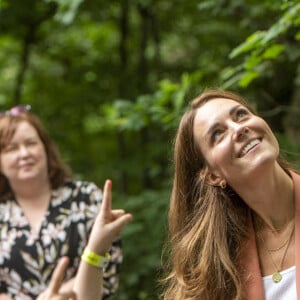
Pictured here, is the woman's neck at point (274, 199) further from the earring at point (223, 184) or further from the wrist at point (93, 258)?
the wrist at point (93, 258)

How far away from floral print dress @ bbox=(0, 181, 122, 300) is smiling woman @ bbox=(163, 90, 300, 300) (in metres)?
0.76

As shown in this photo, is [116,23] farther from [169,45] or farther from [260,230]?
[260,230]

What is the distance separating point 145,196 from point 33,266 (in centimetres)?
133

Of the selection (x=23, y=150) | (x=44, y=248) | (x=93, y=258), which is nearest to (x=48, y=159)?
(x=23, y=150)

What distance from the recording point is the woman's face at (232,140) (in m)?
1.89

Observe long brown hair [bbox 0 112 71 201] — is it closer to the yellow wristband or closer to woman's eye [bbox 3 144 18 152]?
woman's eye [bbox 3 144 18 152]

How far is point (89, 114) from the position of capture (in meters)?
5.05

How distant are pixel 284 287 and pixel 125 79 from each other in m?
3.16

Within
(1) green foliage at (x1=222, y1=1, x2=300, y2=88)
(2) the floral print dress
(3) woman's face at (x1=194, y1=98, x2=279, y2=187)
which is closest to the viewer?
(3) woman's face at (x1=194, y1=98, x2=279, y2=187)

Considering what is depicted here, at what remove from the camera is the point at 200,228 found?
6.96 ft

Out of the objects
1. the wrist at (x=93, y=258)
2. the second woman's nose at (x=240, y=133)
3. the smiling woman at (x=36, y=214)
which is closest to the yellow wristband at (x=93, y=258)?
the wrist at (x=93, y=258)

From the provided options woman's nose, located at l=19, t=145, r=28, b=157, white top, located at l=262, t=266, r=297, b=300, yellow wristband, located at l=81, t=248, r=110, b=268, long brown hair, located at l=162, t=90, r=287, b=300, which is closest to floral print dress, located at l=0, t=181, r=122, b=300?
woman's nose, located at l=19, t=145, r=28, b=157

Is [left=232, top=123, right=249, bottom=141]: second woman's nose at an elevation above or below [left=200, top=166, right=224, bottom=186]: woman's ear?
above

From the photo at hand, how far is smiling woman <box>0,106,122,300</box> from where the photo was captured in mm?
2898
